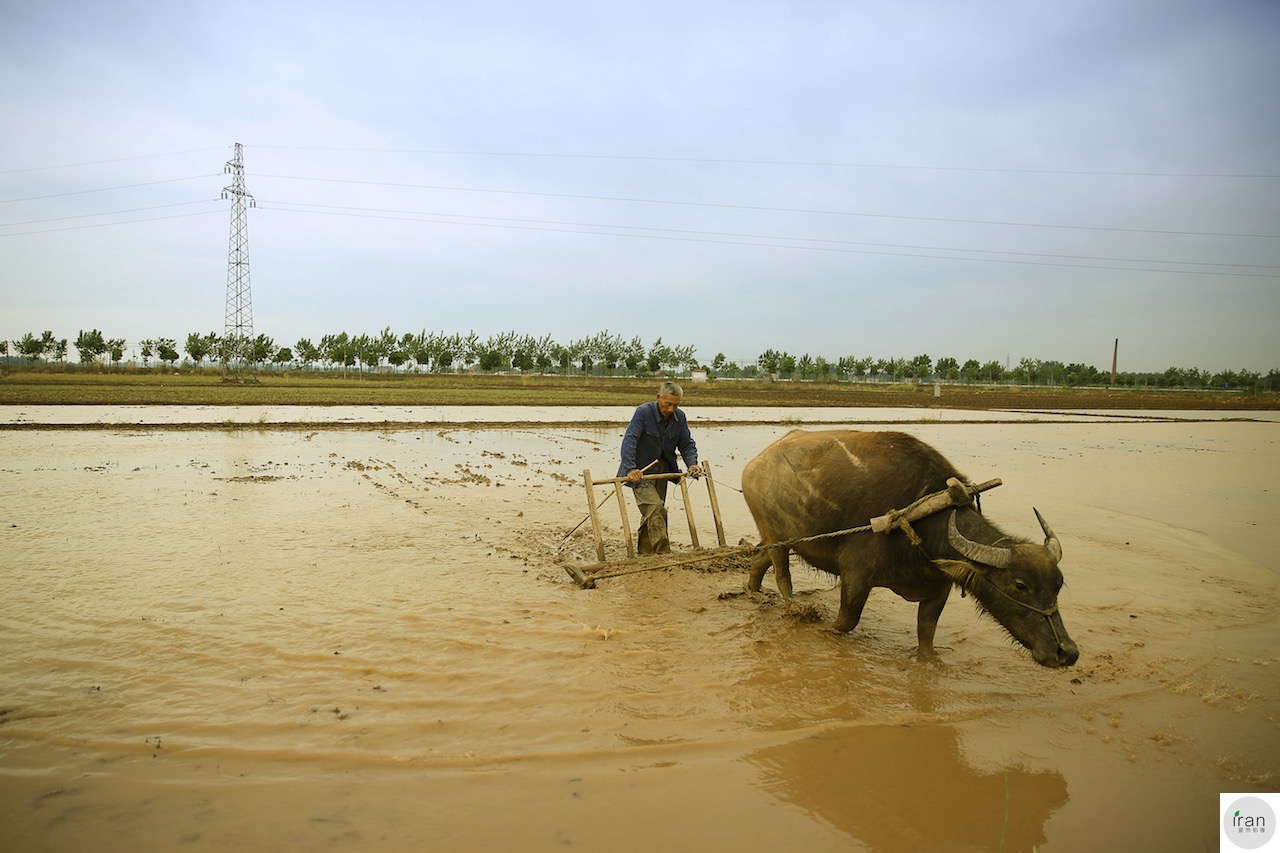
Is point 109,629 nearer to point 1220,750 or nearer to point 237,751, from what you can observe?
point 237,751

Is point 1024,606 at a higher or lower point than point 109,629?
higher

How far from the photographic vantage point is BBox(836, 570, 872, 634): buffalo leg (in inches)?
178

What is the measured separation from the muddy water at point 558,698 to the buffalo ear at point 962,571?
2.26ft

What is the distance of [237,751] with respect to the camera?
3.19 metres

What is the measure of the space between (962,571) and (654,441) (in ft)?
10.5

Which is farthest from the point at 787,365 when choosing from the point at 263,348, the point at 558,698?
the point at 558,698

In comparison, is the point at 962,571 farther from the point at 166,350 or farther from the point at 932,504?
the point at 166,350

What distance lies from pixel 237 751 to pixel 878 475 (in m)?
3.84

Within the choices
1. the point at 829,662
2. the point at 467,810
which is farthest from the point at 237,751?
the point at 829,662

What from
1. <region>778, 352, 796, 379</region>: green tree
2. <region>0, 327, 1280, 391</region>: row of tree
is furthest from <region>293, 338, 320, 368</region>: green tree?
<region>778, 352, 796, 379</region>: green tree

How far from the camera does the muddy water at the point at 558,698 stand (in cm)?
289

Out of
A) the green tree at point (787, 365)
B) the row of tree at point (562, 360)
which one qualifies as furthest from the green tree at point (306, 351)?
the green tree at point (787, 365)

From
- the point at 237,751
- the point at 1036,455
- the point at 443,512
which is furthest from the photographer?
the point at 1036,455

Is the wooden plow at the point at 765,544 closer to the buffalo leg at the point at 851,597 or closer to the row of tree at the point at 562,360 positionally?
the buffalo leg at the point at 851,597
